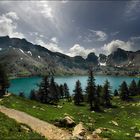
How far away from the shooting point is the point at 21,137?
885 inches

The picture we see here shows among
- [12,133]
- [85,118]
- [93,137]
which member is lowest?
[85,118]

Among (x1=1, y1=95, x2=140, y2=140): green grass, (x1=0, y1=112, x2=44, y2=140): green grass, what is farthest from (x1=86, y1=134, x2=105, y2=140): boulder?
(x1=0, y1=112, x2=44, y2=140): green grass

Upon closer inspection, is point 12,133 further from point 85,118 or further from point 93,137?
point 85,118

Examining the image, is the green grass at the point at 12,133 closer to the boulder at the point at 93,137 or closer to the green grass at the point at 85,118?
the boulder at the point at 93,137

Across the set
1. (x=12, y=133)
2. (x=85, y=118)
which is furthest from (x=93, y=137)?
(x=85, y=118)

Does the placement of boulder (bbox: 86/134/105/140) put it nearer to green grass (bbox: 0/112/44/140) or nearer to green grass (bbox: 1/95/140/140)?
green grass (bbox: 1/95/140/140)

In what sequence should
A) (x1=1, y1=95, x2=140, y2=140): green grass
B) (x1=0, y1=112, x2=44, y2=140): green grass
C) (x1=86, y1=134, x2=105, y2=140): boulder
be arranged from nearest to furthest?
(x1=0, y1=112, x2=44, y2=140): green grass < (x1=86, y1=134, x2=105, y2=140): boulder < (x1=1, y1=95, x2=140, y2=140): green grass

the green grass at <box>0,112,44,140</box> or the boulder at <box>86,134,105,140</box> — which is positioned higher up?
the green grass at <box>0,112,44,140</box>

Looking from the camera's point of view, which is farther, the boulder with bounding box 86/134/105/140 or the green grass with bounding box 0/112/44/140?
the boulder with bounding box 86/134/105/140

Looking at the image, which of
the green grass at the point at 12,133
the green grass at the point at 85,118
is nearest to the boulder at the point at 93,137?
the green grass at the point at 85,118

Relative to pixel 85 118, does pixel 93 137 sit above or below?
above

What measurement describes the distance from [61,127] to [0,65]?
2147 inches

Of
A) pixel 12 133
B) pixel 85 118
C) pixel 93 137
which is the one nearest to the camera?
pixel 12 133

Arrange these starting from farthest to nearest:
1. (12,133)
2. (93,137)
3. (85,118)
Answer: (85,118) → (93,137) → (12,133)
